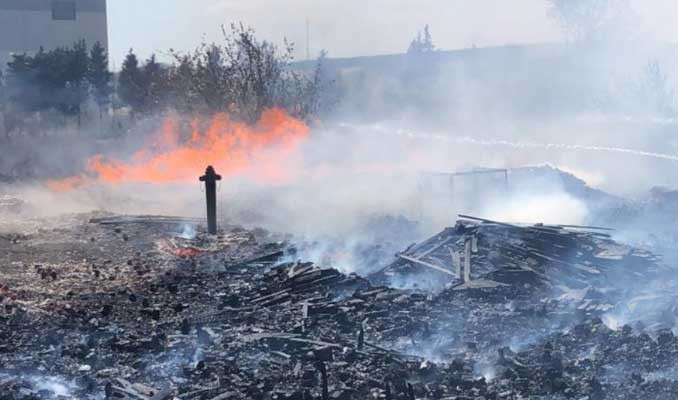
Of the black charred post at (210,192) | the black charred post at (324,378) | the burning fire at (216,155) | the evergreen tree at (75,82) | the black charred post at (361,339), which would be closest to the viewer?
the black charred post at (324,378)

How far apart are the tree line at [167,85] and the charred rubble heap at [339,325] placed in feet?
50.4

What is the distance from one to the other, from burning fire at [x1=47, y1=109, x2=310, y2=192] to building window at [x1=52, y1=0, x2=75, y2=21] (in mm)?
36665

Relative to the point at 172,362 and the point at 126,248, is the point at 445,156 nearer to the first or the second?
the point at 126,248

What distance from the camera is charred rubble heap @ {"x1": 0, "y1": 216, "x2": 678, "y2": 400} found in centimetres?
844

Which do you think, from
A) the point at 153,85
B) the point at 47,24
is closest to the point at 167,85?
→ the point at 153,85

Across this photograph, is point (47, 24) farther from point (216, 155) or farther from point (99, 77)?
point (216, 155)

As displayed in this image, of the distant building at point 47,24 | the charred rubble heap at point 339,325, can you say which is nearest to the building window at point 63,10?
the distant building at point 47,24

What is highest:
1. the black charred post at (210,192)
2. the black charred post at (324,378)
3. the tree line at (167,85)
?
the tree line at (167,85)

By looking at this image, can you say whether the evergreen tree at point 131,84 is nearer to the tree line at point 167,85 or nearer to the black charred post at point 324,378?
the tree line at point 167,85

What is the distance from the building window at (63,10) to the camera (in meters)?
Result: 60.0

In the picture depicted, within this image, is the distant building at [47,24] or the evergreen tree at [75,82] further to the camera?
the distant building at [47,24]

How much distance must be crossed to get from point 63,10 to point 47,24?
1.85m

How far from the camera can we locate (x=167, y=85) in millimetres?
34062

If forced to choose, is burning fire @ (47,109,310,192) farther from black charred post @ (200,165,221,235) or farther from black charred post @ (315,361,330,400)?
black charred post @ (315,361,330,400)
